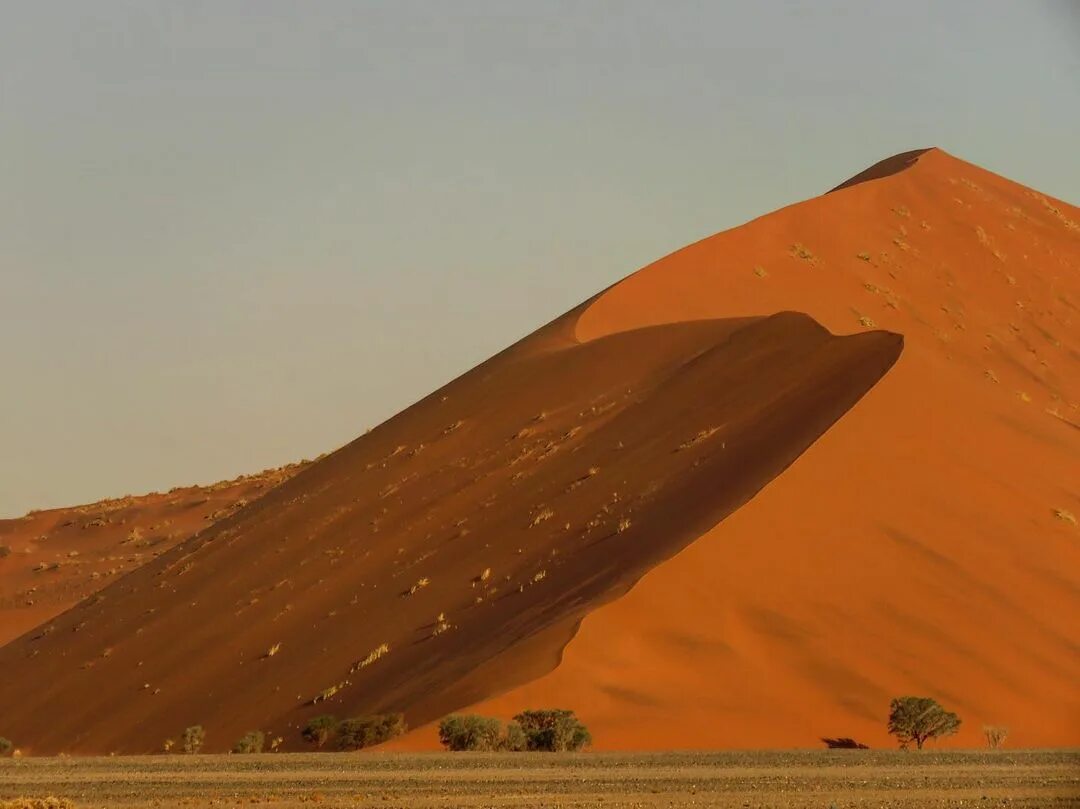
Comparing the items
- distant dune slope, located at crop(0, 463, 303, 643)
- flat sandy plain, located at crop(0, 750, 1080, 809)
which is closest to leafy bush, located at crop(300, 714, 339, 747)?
flat sandy plain, located at crop(0, 750, 1080, 809)

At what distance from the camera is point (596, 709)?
2184 centimetres

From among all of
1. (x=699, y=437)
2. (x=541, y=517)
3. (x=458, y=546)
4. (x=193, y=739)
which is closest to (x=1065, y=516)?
(x=699, y=437)

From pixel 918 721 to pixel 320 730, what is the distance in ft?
27.5

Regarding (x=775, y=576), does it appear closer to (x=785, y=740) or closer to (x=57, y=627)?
(x=785, y=740)

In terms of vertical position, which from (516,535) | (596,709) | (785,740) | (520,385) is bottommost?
(785,740)

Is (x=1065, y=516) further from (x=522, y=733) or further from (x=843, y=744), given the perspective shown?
(x=522, y=733)

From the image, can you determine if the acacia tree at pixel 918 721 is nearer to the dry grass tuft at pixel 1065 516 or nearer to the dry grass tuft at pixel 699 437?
the dry grass tuft at pixel 1065 516

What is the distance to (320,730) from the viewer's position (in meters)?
23.8

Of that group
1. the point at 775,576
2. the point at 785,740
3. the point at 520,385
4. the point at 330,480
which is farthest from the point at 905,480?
the point at 330,480

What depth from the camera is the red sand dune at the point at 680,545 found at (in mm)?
22859

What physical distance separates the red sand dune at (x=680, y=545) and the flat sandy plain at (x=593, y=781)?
183 cm

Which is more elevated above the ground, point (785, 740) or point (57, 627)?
point (57, 627)

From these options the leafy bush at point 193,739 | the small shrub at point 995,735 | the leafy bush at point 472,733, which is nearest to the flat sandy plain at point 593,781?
the leafy bush at point 472,733

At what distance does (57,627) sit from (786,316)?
21568 mm
